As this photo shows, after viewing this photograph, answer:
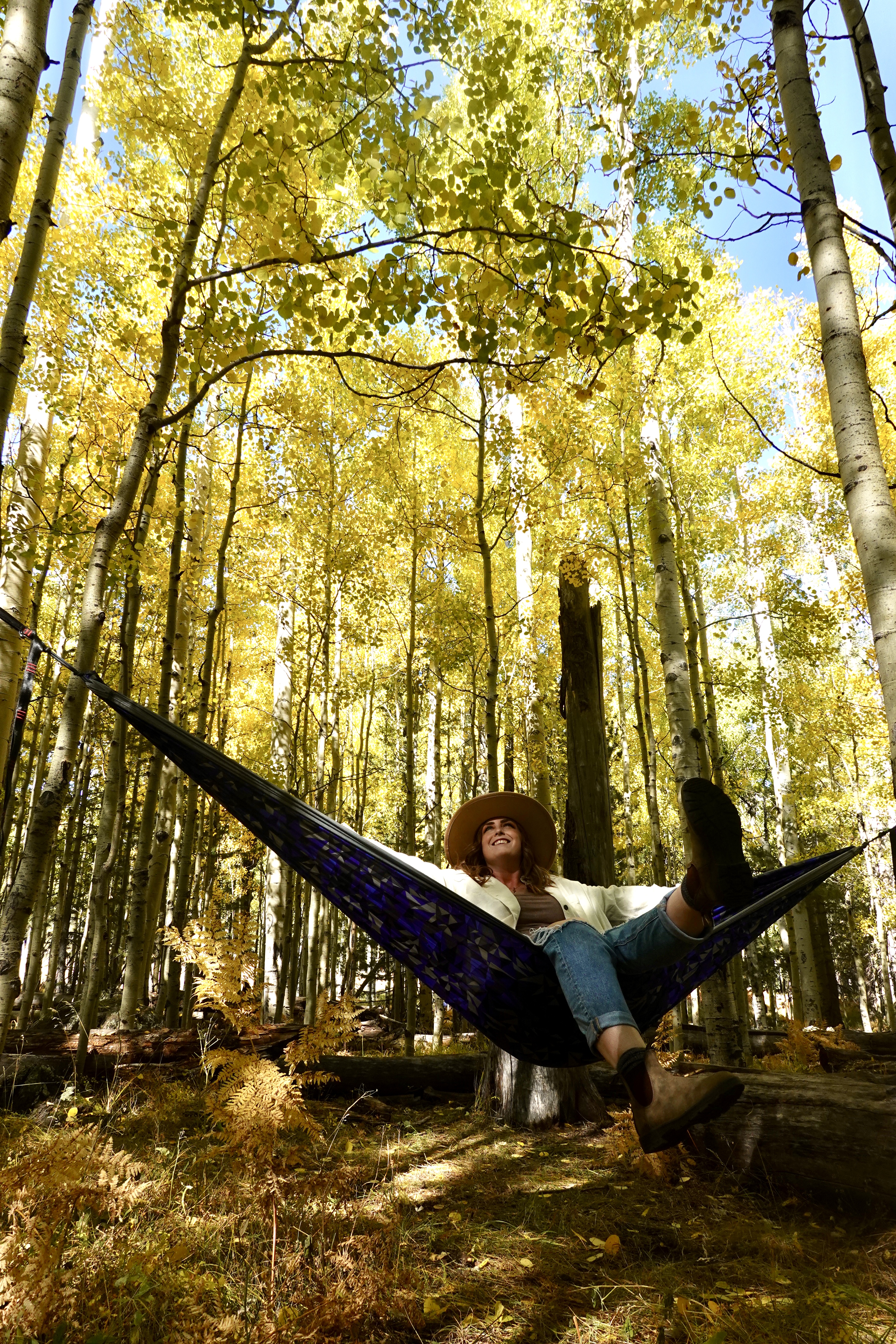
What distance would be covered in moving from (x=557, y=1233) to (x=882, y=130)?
3347 millimetres

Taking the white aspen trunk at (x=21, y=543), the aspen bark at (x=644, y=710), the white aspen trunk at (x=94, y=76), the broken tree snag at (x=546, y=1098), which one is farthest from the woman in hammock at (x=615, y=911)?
the white aspen trunk at (x=94, y=76)

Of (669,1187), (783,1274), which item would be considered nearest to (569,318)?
(783,1274)

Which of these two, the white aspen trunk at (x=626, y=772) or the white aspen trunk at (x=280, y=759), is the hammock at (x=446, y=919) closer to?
the white aspen trunk at (x=280, y=759)

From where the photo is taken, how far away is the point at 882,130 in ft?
7.19

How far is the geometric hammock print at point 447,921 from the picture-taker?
178 cm

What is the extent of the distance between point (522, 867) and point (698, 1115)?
3.20 ft

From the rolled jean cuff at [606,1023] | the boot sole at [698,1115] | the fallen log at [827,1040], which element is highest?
the rolled jean cuff at [606,1023]

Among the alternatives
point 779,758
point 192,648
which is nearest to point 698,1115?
point 192,648

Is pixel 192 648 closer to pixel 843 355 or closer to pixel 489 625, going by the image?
pixel 489 625

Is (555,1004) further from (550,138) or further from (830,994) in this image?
(550,138)

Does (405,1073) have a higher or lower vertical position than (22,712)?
lower

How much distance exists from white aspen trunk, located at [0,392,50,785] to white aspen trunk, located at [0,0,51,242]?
1.37m

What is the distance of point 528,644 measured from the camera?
6.72 metres

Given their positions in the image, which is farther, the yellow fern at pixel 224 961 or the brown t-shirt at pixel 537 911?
the yellow fern at pixel 224 961
